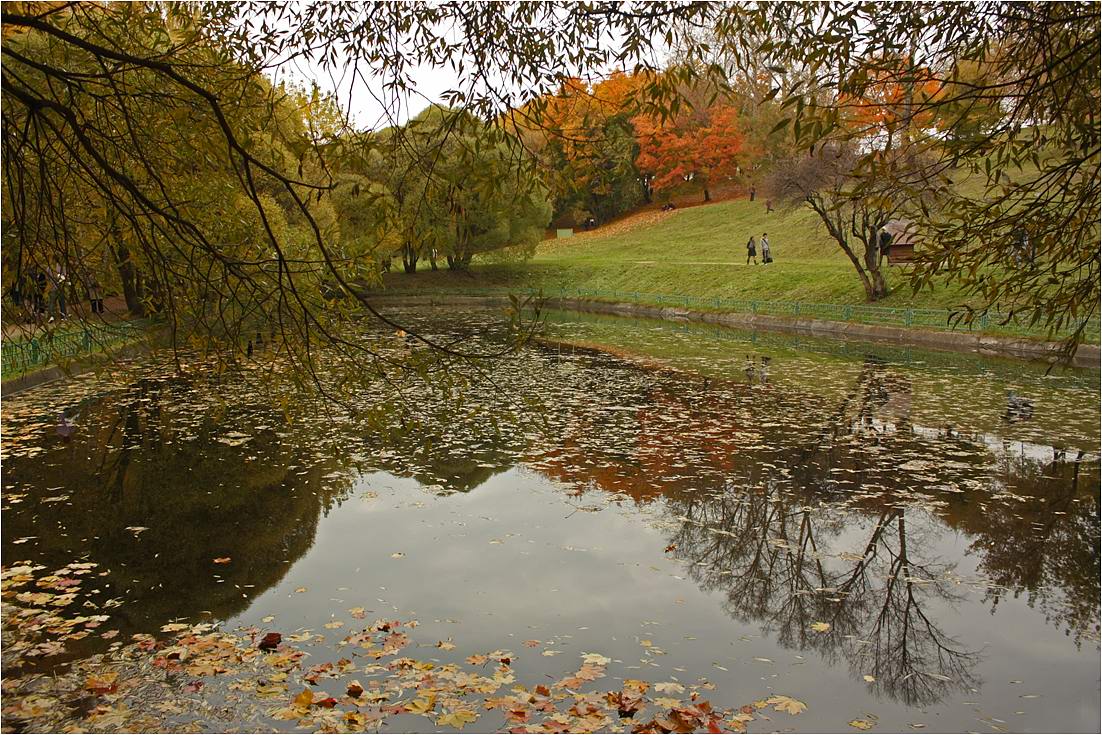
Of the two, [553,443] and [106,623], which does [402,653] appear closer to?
[106,623]

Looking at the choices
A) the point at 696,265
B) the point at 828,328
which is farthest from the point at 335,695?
the point at 696,265

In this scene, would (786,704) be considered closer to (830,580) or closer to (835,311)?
(830,580)

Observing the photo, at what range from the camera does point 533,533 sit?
966 cm

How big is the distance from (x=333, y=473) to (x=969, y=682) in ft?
25.9

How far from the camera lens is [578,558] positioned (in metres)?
8.89

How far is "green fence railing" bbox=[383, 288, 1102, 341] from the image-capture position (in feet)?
82.7

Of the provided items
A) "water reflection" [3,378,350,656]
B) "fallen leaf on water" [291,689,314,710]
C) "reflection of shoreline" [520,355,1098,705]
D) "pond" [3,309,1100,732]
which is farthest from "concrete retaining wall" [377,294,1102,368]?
"fallen leaf on water" [291,689,314,710]

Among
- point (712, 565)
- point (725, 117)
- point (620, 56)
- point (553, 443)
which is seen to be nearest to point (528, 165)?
point (620, 56)

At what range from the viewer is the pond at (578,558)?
6.22 meters

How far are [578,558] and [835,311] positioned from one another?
25.9 metres

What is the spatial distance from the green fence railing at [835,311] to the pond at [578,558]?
9.68 m

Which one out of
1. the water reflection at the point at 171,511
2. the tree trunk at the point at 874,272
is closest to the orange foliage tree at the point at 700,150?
the tree trunk at the point at 874,272

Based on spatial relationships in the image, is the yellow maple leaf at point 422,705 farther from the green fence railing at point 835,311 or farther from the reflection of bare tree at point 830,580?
the green fence railing at point 835,311

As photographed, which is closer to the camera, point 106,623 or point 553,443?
point 106,623
